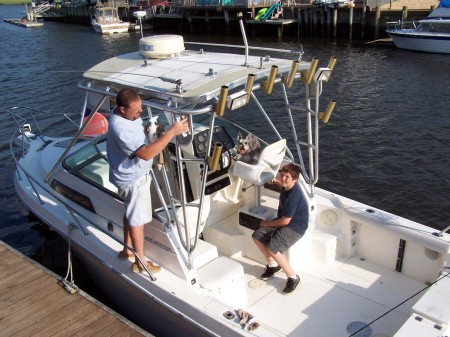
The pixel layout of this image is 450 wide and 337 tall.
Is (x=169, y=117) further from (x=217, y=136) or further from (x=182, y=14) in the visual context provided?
(x=182, y=14)

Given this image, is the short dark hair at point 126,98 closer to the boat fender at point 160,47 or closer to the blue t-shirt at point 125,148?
the blue t-shirt at point 125,148

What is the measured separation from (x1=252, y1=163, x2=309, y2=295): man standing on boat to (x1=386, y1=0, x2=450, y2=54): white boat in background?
833 inches

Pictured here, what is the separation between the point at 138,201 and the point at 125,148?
2.03 ft

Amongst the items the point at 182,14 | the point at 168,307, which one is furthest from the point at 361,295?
the point at 182,14

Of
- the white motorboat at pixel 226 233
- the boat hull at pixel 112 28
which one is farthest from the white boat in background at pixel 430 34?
the boat hull at pixel 112 28

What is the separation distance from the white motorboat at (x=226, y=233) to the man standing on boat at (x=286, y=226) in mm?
206

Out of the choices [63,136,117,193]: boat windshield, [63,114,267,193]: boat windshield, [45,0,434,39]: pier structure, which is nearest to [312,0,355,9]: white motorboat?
[45,0,434,39]: pier structure

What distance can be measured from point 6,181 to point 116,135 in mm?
7919

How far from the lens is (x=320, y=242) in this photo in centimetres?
536

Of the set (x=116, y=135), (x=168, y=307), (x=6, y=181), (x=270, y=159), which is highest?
(x=116, y=135)

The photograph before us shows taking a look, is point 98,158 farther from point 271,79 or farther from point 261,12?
point 261,12

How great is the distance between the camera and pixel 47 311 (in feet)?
16.5

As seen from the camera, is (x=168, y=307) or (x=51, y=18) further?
(x=51, y=18)

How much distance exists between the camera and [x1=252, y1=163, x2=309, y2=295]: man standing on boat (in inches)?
189
